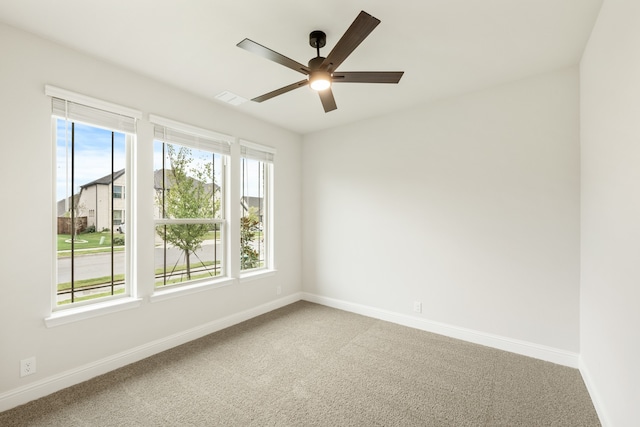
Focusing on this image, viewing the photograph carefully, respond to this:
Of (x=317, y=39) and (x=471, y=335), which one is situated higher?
(x=317, y=39)

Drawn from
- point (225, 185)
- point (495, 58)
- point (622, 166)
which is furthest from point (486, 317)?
point (225, 185)

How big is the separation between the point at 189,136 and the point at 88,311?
1.89 meters

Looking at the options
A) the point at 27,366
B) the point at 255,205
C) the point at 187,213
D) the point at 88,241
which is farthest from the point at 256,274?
the point at 27,366

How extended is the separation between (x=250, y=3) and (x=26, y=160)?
6.48 feet

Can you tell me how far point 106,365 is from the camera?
2.47m

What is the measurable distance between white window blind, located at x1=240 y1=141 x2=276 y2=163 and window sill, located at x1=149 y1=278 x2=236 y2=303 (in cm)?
161

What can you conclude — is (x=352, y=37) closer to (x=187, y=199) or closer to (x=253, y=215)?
(x=187, y=199)

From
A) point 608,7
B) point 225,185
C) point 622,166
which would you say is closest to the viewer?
point 622,166

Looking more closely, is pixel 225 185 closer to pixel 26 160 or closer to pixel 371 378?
pixel 26 160

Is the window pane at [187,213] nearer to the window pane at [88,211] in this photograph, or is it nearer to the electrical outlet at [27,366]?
the window pane at [88,211]

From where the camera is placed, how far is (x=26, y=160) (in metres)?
2.12

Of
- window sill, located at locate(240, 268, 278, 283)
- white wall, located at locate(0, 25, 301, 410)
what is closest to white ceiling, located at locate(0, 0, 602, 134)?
white wall, located at locate(0, 25, 301, 410)

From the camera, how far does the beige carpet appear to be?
194 cm

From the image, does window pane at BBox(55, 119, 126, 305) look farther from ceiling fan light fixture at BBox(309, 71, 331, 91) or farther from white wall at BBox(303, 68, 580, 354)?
white wall at BBox(303, 68, 580, 354)
